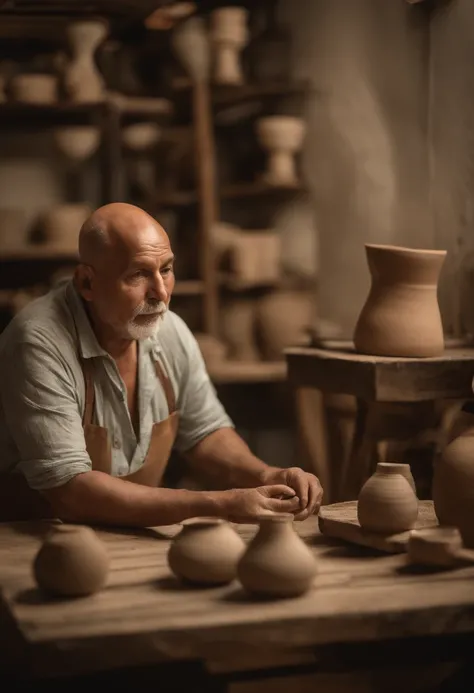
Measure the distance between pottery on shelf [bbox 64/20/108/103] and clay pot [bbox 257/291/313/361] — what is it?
1.42m

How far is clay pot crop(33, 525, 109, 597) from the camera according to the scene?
86.5 inches

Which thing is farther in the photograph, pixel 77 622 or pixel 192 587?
pixel 192 587

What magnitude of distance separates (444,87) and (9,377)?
2.88 metres

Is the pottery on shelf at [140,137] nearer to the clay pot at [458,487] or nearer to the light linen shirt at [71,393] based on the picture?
the light linen shirt at [71,393]

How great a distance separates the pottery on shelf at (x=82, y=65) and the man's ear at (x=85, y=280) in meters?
3.15

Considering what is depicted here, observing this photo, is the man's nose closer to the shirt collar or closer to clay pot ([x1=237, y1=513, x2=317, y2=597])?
the shirt collar

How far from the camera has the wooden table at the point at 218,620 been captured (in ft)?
6.57

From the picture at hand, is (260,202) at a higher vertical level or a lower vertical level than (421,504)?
higher

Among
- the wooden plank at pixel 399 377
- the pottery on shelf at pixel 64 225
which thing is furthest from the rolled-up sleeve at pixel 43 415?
the pottery on shelf at pixel 64 225

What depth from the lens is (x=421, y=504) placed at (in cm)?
317

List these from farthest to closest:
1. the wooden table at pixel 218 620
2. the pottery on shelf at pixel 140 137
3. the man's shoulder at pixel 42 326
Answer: the pottery on shelf at pixel 140 137 → the man's shoulder at pixel 42 326 → the wooden table at pixel 218 620

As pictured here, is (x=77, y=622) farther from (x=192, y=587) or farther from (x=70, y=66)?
(x=70, y=66)

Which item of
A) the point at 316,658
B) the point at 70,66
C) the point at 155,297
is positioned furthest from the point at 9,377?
the point at 70,66

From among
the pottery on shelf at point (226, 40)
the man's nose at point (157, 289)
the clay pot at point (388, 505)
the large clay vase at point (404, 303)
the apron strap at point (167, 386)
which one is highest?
the pottery on shelf at point (226, 40)
